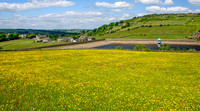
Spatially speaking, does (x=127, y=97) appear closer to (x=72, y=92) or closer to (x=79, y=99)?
(x=79, y=99)

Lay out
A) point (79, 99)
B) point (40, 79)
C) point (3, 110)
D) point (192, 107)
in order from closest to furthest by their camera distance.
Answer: point (3, 110), point (192, 107), point (79, 99), point (40, 79)

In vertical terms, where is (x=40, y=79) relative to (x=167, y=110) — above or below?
above

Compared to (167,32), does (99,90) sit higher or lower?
lower

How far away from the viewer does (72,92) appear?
15469mm

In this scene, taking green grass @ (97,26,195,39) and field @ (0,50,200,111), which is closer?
field @ (0,50,200,111)

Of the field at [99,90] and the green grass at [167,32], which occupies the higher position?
the green grass at [167,32]

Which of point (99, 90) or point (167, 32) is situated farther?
point (167, 32)

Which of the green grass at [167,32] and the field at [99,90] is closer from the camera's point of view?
the field at [99,90]

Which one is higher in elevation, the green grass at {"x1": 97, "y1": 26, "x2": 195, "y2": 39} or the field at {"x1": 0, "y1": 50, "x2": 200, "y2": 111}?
the green grass at {"x1": 97, "y1": 26, "x2": 195, "y2": 39}

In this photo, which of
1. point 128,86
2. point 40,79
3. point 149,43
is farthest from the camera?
point 149,43

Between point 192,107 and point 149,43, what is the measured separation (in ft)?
439

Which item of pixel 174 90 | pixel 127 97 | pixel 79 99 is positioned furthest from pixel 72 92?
pixel 174 90

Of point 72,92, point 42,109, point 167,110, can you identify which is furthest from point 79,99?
point 167,110

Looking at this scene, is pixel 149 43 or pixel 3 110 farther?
pixel 149 43
